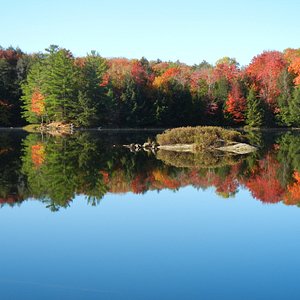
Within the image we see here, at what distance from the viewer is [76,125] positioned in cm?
5788

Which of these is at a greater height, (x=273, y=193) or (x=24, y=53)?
(x=24, y=53)

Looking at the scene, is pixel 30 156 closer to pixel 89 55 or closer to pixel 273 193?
pixel 273 193

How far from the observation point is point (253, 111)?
206 feet

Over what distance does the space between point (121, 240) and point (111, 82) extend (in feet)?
175

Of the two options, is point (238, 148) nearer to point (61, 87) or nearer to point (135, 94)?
point (135, 94)

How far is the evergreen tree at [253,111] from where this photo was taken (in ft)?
205

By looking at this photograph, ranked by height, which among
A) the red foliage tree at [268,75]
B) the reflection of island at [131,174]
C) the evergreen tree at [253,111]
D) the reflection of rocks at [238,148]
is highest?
the red foliage tree at [268,75]

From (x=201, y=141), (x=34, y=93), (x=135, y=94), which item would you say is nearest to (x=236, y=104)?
(x=135, y=94)

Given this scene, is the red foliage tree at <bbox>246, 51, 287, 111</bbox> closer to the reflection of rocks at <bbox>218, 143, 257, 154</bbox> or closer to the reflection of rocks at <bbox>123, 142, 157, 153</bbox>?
the reflection of rocks at <bbox>218, 143, 257, 154</bbox>

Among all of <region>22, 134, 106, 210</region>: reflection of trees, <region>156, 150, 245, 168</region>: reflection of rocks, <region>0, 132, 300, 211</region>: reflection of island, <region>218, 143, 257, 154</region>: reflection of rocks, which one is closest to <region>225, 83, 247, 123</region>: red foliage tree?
<region>218, 143, 257, 154</region>: reflection of rocks

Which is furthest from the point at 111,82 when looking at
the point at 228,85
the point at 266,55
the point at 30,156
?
the point at 30,156

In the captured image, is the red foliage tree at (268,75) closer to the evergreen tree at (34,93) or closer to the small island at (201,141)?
the evergreen tree at (34,93)

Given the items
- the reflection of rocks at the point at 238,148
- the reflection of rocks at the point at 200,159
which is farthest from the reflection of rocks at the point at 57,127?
the reflection of rocks at the point at 200,159

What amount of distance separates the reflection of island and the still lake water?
0.22ft
